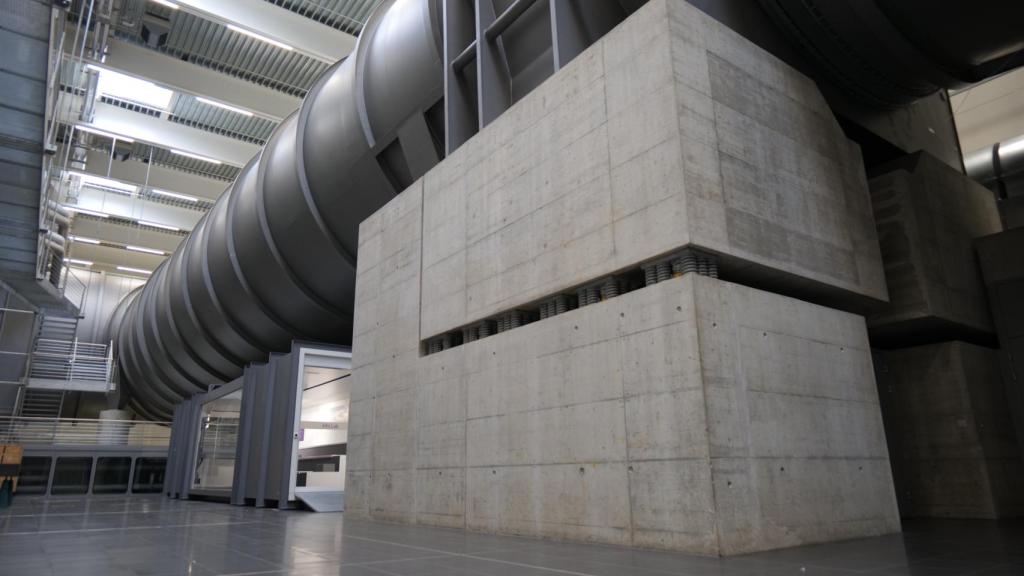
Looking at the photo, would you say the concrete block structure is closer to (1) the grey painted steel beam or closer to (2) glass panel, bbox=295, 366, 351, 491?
(1) the grey painted steel beam

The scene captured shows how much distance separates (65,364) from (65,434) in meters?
4.72

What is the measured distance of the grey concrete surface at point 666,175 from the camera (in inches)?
217

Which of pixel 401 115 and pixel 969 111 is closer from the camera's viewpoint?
pixel 401 115

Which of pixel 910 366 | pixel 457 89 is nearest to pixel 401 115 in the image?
pixel 457 89

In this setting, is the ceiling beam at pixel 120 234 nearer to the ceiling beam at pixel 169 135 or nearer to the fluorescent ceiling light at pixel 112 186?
the fluorescent ceiling light at pixel 112 186

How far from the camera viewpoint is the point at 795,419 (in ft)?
17.8

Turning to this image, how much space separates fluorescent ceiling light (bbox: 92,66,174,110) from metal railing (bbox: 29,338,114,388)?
11845 mm

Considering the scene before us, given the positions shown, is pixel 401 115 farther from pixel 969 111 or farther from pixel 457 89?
pixel 969 111

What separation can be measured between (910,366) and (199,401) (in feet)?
67.6

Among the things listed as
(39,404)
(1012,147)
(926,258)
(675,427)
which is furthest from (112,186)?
(1012,147)

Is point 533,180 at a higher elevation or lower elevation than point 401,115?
lower

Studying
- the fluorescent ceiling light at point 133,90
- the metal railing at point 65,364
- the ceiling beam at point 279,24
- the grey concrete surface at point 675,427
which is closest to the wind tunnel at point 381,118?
the ceiling beam at point 279,24

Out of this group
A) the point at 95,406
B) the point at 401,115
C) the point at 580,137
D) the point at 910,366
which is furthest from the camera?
the point at 95,406

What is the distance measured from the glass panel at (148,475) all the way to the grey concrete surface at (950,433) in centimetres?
2649
